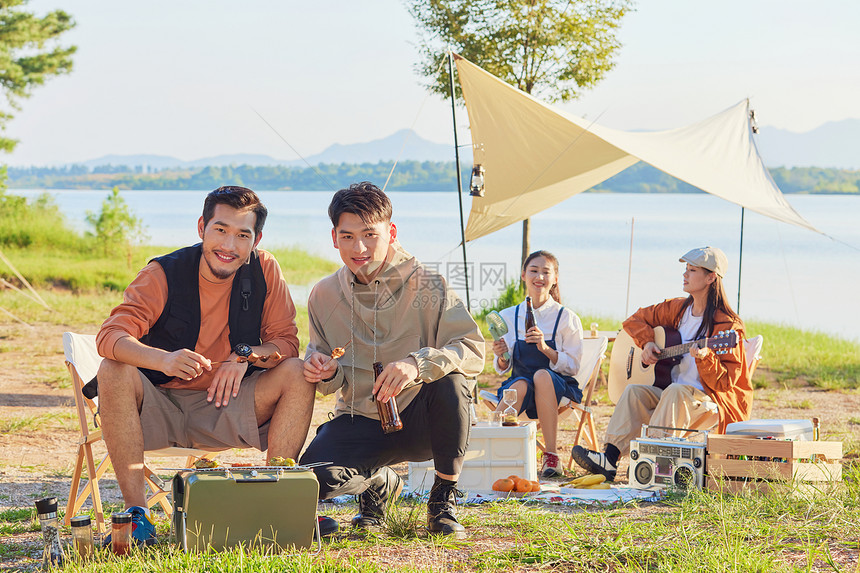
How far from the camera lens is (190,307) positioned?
2668 millimetres

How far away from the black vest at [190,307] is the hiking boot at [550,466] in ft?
5.46

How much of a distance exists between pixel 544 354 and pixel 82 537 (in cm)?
238

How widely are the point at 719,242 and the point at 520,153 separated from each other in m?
35.4

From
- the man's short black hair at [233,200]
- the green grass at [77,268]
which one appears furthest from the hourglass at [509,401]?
the green grass at [77,268]

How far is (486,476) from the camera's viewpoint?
3.46m

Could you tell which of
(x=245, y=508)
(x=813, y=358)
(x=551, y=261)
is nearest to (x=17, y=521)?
(x=245, y=508)

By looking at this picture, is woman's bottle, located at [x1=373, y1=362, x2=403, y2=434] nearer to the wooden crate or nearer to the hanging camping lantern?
the wooden crate

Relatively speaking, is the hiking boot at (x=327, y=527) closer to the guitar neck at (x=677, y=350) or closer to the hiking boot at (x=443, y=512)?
the hiking boot at (x=443, y=512)

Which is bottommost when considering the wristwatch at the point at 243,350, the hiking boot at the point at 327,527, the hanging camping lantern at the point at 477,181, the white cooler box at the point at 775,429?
the hiking boot at the point at 327,527

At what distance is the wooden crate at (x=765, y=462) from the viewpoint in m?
3.12

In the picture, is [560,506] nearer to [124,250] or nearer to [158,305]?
[158,305]

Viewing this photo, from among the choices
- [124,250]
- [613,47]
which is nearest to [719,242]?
[124,250]

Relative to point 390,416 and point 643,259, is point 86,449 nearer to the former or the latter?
point 390,416

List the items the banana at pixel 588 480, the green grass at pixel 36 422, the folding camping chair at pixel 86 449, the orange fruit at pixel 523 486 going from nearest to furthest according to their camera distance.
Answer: the folding camping chair at pixel 86 449 < the orange fruit at pixel 523 486 < the banana at pixel 588 480 < the green grass at pixel 36 422
